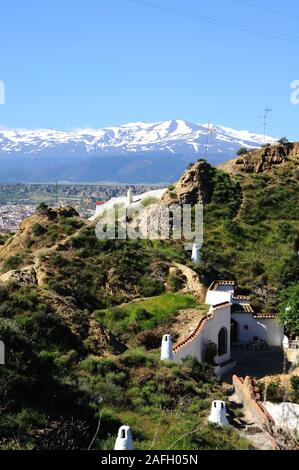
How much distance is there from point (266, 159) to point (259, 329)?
21420 mm

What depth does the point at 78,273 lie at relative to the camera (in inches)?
1014

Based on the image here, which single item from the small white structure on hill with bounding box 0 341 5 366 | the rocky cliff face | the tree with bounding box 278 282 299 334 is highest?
the rocky cliff face

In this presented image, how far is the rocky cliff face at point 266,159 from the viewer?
4391cm

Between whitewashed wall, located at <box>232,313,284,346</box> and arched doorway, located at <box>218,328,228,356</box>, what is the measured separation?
281cm

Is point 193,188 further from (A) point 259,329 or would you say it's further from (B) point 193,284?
(A) point 259,329

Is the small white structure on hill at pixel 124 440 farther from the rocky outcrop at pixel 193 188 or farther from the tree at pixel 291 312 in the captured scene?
the rocky outcrop at pixel 193 188

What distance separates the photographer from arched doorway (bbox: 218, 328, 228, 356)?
22219 millimetres

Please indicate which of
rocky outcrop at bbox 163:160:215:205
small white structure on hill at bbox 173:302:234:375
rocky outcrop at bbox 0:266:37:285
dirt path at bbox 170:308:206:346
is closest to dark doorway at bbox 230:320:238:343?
small white structure on hill at bbox 173:302:234:375

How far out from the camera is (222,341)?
73.6 ft

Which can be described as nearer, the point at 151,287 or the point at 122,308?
the point at 122,308

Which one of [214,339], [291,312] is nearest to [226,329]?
[214,339]

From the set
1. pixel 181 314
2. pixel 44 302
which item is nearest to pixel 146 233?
pixel 181 314

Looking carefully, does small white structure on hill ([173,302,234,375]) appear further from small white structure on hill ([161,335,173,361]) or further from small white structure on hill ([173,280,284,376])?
small white structure on hill ([161,335,173,361])
